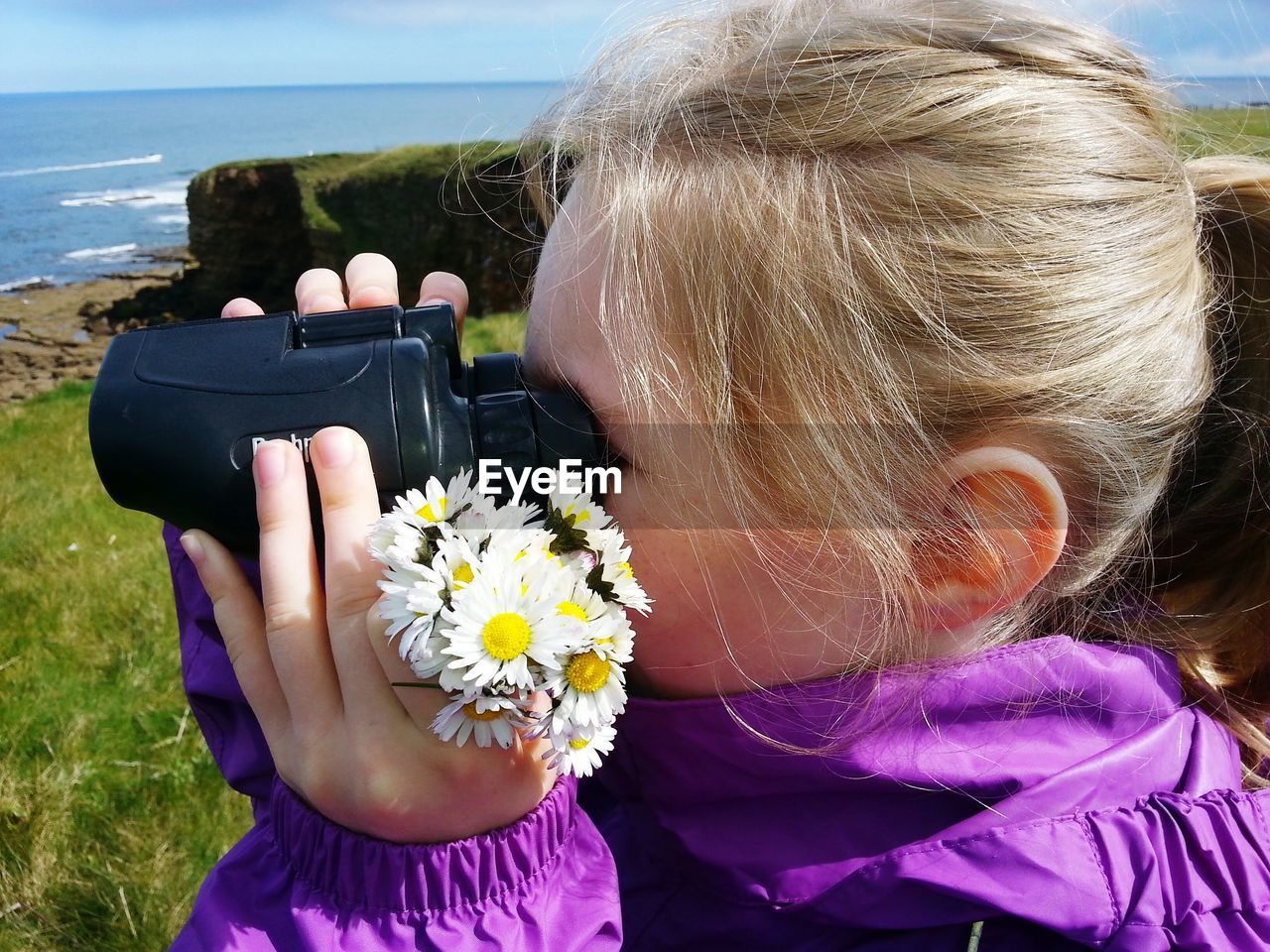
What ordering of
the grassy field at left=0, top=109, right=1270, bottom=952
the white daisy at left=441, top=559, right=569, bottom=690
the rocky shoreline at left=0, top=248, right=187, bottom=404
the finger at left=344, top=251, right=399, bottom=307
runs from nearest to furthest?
the white daisy at left=441, top=559, right=569, bottom=690 < the finger at left=344, top=251, right=399, bottom=307 < the grassy field at left=0, top=109, right=1270, bottom=952 < the rocky shoreline at left=0, top=248, right=187, bottom=404

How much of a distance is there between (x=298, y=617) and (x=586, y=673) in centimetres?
34

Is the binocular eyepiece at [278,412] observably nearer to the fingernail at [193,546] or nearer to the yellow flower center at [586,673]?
the fingernail at [193,546]

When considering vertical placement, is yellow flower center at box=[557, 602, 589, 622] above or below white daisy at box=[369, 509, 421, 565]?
below

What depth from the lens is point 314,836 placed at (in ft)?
3.42

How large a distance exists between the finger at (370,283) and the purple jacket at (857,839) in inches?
20.3

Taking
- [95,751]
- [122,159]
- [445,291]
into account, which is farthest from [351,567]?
[122,159]

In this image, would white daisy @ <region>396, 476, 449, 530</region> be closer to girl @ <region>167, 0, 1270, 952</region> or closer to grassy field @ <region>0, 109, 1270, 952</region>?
girl @ <region>167, 0, 1270, 952</region>

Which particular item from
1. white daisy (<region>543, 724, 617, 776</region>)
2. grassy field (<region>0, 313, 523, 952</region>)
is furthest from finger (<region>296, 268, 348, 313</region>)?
grassy field (<region>0, 313, 523, 952</region>)

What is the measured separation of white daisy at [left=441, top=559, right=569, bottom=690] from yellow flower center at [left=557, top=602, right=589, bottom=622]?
11 millimetres

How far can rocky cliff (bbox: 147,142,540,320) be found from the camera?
6.84 m

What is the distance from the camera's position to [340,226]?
24.9 feet

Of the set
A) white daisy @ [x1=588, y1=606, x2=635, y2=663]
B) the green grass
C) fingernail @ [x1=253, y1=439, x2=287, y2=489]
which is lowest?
white daisy @ [x1=588, y1=606, x2=635, y2=663]

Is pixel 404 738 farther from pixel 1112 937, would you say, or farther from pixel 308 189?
pixel 308 189

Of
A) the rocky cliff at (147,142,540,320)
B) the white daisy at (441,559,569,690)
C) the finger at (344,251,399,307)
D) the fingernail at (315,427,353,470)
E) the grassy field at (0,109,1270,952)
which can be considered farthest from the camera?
the rocky cliff at (147,142,540,320)
